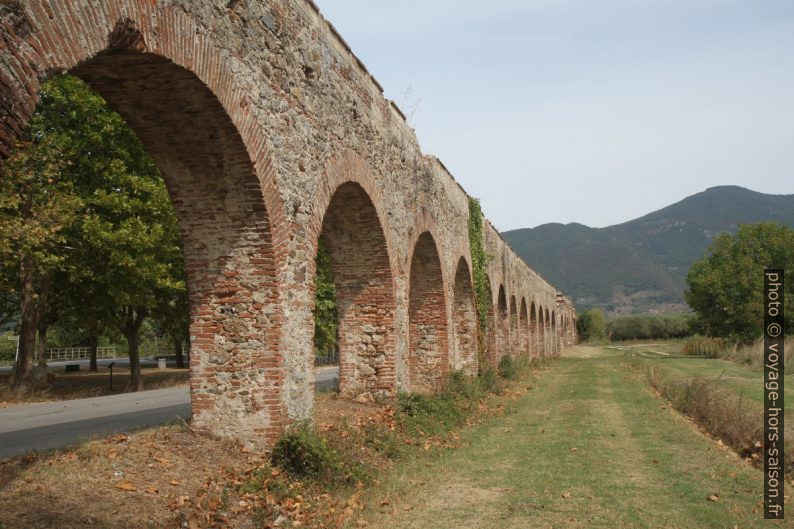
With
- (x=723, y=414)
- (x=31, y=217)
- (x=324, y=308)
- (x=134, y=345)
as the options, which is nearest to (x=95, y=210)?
(x=31, y=217)

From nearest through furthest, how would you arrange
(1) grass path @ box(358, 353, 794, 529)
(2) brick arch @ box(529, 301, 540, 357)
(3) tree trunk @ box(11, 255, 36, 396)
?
1. (1) grass path @ box(358, 353, 794, 529)
2. (3) tree trunk @ box(11, 255, 36, 396)
3. (2) brick arch @ box(529, 301, 540, 357)

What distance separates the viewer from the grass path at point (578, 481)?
6.31 m

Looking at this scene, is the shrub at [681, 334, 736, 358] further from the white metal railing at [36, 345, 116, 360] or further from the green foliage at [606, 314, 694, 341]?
the white metal railing at [36, 345, 116, 360]

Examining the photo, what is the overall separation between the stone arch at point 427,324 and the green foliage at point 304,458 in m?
8.24

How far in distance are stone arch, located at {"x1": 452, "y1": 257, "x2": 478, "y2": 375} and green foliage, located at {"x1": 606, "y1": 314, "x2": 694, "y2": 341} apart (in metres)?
56.8

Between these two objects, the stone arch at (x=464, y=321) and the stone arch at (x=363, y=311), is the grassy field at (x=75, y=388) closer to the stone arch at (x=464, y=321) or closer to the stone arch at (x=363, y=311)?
the stone arch at (x=363, y=311)

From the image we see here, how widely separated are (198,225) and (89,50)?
285cm

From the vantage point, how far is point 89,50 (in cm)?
425

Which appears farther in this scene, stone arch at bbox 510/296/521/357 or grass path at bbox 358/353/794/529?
stone arch at bbox 510/296/521/357

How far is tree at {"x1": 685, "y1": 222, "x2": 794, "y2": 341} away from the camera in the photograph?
39219 millimetres

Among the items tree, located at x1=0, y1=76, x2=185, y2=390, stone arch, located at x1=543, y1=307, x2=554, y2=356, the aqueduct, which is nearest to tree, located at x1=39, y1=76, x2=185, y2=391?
tree, located at x1=0, y1=76, x2=185, y2=390

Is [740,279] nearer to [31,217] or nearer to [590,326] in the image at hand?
[31,217]

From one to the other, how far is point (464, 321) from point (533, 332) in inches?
745

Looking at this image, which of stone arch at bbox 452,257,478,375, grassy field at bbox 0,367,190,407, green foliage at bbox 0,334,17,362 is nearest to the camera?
stone arch at bbox 452,257,478,375
